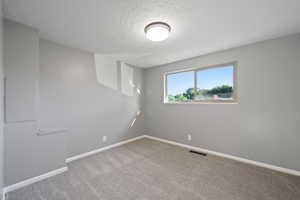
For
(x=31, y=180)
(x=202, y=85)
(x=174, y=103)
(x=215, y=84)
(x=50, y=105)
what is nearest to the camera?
(x=31, y=180)

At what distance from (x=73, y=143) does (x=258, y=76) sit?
4014 mm

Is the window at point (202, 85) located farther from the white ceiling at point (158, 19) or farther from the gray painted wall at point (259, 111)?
the white ceiling at point (158, 19)

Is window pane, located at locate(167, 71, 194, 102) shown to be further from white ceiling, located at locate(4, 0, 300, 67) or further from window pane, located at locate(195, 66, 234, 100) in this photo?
white ceiling, located at locate(4, 0, 300, 67)

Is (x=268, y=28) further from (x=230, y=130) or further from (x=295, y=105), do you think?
(x=230, y=130)

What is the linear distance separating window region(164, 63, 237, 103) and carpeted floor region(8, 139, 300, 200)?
1.42m

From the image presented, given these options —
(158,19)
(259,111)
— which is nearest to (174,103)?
(259,111)

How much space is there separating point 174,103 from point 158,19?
7.47 ft

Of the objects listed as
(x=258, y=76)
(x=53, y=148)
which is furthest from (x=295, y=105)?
(x=53, y=148)

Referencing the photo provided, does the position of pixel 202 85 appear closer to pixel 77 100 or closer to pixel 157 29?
pixel 157 29

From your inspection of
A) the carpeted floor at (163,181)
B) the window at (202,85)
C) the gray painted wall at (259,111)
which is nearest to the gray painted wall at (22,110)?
the carpeted floor at (163,181)

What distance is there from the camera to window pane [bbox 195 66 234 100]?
2.66 metres

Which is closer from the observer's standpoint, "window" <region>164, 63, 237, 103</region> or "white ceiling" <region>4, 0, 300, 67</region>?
"white ceiling" <region>4, 0, 300, 67</region>

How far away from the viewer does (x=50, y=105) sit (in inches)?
88.3

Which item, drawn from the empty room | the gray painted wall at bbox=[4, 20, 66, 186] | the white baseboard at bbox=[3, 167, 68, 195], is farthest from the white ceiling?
the white baseboard at bbox=[3, 167, 68, 195]
